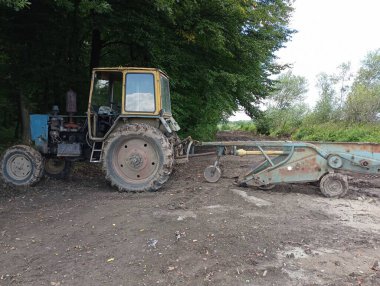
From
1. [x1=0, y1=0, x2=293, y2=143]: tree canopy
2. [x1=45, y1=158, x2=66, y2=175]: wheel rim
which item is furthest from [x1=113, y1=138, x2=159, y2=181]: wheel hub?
[x1=0, y1=0, x2=293, y2=143]: tree canopy

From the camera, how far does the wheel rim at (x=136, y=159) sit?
7.05 meters

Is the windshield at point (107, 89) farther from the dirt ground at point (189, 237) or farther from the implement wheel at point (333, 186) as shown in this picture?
the implement wheel at point (333, 186)

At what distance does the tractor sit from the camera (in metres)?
6.98

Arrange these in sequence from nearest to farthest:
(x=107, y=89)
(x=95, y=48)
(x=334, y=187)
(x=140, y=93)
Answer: (x=334, y=187) < (x=140, y=93) < (x=107, y=89) < (x=95, y=48)

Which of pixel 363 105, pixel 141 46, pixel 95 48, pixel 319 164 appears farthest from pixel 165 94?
pixel 363 105

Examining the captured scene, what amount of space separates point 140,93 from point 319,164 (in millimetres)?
3565

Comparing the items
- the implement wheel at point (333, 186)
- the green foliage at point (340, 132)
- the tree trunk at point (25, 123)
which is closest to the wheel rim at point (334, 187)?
the implement wheel at point (333, 186)

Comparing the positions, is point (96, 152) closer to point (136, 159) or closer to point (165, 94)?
point (136, 159)

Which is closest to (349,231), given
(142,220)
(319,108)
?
(142,220)

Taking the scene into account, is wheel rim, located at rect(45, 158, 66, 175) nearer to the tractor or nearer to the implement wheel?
the tractor

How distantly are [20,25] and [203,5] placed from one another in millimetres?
4514

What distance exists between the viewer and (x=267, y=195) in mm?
6723

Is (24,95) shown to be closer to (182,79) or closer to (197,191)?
(182,79)

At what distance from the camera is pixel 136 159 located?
704cm
